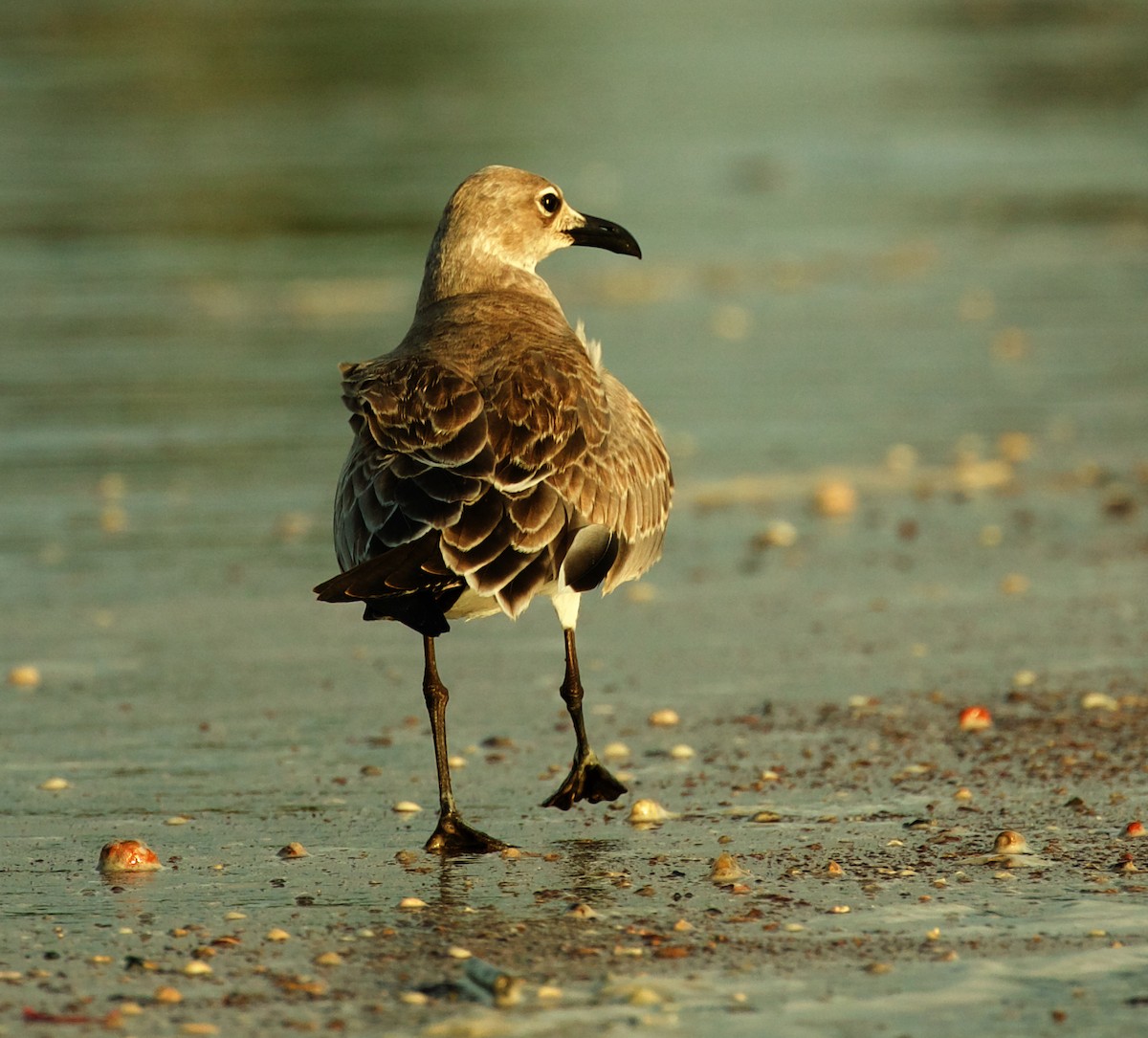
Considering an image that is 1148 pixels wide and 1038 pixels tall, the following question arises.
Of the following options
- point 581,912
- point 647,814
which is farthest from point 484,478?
point 581,912

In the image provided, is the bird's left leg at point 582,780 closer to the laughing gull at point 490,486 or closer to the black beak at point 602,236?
the laughing gull at point 490,486

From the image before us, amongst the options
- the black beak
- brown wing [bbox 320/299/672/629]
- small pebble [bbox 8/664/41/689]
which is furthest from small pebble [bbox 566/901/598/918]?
small pebble [bbox 8/664/41/689]

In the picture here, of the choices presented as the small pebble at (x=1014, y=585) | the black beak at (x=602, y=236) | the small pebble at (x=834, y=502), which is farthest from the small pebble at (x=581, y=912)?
the small pebble at (x=834, y=502)

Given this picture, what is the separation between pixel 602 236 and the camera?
7.54 metres

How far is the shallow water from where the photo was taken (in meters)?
6.42

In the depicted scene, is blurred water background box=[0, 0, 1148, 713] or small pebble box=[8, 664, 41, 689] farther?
blurred water background box=[0, 0, 1148, 713]

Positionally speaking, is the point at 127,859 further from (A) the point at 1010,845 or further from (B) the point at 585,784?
(A) the point at 1010,845

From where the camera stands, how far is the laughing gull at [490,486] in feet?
18.4

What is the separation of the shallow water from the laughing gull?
628 mm

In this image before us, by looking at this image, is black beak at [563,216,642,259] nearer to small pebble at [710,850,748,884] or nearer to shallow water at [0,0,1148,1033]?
shallow water at [0,0,1148,1033]

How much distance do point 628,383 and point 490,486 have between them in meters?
6.73

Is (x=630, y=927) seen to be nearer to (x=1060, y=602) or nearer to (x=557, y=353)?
(x=557, y=353)

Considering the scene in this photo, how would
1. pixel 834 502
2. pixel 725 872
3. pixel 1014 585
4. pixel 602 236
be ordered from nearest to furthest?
pixel 725 872
pixel 602 236
pixel 1014 585
pixel 834 502

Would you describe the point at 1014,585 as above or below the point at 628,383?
below
